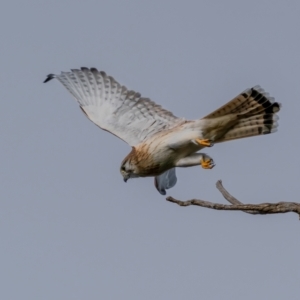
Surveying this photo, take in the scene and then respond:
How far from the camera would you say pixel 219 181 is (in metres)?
6.82

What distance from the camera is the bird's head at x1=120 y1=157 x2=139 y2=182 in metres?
8.69

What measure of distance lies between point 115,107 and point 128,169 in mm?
922

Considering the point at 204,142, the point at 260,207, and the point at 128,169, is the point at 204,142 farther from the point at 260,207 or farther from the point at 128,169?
the point at 260,207

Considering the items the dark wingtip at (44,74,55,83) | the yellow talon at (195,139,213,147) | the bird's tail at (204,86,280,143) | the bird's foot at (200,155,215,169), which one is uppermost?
Result: the dark wingtip at (44,74,55,83)

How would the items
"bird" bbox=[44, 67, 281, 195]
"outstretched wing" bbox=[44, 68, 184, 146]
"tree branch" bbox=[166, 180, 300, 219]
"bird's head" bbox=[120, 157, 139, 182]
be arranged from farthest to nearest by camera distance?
"outstretched wing" bbox=[44, 68, 184, 146]
"bird's head" bbox=[120, 157, 139, 182]
"bird" bbox=[44, 67, 281, 195]
"tree branch" bbox=[166, 180, 300, 219]

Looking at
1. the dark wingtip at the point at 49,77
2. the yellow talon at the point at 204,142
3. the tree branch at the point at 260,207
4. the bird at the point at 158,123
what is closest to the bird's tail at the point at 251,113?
the bird at the point at 158,123

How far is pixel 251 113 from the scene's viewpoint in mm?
7797

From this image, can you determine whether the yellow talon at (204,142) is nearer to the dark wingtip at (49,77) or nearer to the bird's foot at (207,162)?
the bird's foot at (207,162)

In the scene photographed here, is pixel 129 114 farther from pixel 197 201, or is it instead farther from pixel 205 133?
pixel 197 201

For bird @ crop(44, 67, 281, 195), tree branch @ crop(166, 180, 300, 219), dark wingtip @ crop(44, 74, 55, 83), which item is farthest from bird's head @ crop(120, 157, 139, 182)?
tree branch @ crop(166, 180, 300, 219)

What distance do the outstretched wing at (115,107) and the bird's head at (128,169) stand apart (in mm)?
211

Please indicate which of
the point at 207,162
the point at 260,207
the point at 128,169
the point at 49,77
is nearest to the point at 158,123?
the point at 128,169

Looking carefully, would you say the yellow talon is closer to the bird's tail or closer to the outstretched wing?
the bird's tail

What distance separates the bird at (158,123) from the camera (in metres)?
7.78
